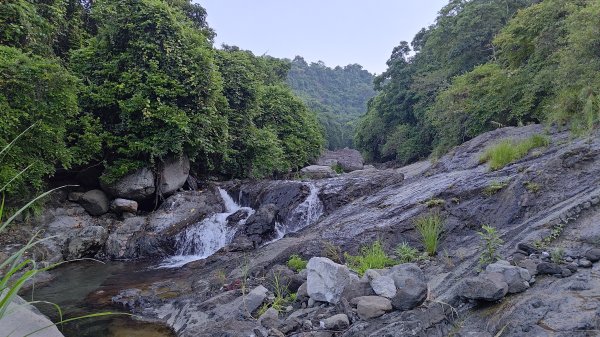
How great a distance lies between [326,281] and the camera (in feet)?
16.2

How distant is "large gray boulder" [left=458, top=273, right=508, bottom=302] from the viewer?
3.51 metres

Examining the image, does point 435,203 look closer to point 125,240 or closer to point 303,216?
point 303,216

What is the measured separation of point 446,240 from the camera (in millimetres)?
6488

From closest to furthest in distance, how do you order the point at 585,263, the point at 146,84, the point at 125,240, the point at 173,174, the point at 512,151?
the point at 585,263 < the point at 512,151 < the point at 125,240 < the point at 146,84 < the point at 173,174

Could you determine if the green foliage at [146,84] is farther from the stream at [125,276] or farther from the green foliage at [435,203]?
the green foliage at [435,203]

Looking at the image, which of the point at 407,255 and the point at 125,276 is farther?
the point at 125,276

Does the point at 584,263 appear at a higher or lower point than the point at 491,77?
lower

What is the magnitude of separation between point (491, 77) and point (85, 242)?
16209 mm

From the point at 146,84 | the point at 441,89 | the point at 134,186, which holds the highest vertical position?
the point at 146,84

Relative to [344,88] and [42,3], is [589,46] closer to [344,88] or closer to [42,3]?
[42,3]

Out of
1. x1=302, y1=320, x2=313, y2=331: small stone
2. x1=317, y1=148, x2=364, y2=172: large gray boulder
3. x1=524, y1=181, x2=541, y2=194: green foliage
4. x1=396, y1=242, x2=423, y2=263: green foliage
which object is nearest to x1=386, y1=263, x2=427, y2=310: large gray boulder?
x1=302, y1=320, x2=313, y2=331: small stone

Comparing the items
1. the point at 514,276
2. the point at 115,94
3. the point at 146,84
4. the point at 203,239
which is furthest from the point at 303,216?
the point at 514,276

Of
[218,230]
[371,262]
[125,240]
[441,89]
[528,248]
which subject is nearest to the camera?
[528,248]

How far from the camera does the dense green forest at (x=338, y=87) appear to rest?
70.5 m
